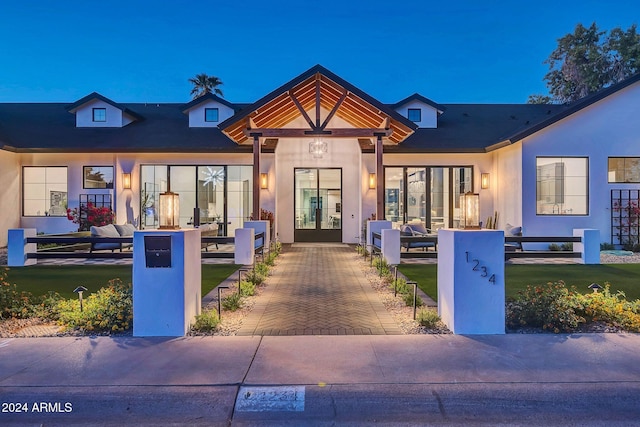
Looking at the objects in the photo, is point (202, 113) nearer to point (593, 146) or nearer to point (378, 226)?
point (378, 226)

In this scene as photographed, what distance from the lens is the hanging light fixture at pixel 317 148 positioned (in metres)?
15.5

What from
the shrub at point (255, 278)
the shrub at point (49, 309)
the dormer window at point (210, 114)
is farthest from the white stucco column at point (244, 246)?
the dormer window at point (210, 114)

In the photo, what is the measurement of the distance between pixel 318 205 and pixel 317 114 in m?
5.67

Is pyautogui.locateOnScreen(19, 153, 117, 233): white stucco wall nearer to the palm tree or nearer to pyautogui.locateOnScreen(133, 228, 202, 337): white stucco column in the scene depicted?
pyautogui.locateOnScreen(133, 228, 202, 337): white stucco column

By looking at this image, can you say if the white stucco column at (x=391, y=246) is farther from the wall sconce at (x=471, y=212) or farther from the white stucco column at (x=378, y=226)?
the wall sconce at (x=471, y=212)

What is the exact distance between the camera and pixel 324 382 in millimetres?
3570

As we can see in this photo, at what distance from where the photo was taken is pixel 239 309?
608 cm

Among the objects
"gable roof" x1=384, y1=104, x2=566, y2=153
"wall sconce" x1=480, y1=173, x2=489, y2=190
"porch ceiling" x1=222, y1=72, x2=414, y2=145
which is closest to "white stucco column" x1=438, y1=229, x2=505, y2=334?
"porch ceiling" x1=222, y1=72, x2=414, y2=145

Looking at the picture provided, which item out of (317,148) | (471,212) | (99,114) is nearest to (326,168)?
(317,148)

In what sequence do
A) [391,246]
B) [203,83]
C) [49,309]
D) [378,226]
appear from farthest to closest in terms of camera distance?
[203,83], [378,226], [391,246], [49,309]

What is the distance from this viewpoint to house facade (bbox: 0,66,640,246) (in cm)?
1355

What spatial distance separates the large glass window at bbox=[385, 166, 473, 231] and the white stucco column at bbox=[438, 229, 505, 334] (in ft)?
36.1

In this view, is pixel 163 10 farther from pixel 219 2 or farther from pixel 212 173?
pixel 212 173

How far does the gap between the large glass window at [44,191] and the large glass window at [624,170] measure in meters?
19.5
